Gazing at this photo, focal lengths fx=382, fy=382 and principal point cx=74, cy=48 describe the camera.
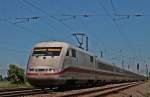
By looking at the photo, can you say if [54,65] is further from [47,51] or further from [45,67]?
[47,51]

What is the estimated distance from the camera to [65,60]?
26.5 meters

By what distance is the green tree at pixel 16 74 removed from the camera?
53.8m

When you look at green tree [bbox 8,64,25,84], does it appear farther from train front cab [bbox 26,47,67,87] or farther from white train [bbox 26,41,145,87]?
train front cab [bbox 26,47,67,87]

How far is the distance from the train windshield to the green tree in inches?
1056

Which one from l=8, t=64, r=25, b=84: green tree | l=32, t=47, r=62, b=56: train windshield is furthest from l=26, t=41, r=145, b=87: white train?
l=8, t=64, r=25, b=84: green tree

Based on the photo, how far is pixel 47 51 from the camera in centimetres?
2656

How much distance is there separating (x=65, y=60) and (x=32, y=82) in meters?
2.82

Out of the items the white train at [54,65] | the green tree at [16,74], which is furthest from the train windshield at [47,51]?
the green tree at [16,74]

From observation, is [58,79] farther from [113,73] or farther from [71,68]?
[113,73]

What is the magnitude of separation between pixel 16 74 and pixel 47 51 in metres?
29.1

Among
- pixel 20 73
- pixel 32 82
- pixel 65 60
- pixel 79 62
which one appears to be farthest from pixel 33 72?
pixel 20 73

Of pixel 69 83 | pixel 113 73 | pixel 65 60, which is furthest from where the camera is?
pixel 113 73

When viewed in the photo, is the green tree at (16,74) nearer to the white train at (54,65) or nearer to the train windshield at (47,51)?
the white train at (54,65)

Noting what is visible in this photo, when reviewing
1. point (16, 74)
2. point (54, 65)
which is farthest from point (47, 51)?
point (16, 74)
